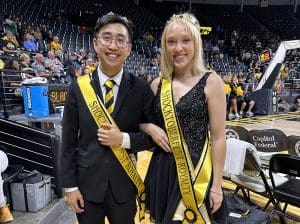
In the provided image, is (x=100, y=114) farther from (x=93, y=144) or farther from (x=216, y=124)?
(x=216, y=124)

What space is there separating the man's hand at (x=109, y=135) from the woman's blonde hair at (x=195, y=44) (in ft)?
1.16

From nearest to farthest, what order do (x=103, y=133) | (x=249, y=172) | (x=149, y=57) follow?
(x=103, y=133) < (x=249, y=172) < (x=149, y=57)

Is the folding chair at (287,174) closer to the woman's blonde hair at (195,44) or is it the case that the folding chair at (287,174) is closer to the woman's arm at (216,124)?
the woman's arm at (216,124)

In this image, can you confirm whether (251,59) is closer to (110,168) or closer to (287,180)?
(287,180)

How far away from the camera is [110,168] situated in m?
1.47

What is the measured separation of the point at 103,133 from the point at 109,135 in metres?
0.03

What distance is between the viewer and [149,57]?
15.0 meters

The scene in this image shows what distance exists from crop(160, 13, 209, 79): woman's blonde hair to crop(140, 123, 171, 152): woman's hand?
Result: 0.80 ft

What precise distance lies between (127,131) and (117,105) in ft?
0.42

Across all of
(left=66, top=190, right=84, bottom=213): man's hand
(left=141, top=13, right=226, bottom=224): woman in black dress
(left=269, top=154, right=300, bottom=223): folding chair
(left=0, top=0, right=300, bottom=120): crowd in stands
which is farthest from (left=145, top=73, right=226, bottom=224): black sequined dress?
(left=0, top=0, right=300, bottom=120): crowd in stands

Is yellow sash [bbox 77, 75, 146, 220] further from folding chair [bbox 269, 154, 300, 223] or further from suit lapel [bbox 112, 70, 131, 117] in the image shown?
folding chair [bbox 269, 154, 300, 223]

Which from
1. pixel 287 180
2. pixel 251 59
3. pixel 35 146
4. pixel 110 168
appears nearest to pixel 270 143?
pixel 287 180

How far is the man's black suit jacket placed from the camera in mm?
1450

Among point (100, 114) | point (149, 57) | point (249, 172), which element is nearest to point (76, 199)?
point (100, 114)
